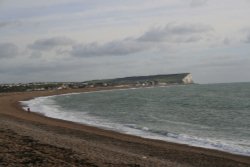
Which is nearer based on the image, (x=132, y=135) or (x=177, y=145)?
(x=177, y=145)

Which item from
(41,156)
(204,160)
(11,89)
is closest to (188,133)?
(204,160)

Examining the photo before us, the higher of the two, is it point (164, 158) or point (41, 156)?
point (41, 156)

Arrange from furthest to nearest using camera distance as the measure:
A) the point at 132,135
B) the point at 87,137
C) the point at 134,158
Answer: the point at 132,135 → the point at 87,137 → the point at 134,158

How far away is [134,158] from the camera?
1508 centimetres

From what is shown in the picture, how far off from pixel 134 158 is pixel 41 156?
13.3 ft

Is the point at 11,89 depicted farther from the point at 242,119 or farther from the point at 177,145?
the point at 177,145

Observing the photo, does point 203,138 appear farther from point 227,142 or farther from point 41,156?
point 41,156

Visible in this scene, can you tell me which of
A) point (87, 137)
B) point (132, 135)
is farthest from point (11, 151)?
point (132, 135)

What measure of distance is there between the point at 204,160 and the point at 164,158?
169cm

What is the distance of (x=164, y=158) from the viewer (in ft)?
54.0

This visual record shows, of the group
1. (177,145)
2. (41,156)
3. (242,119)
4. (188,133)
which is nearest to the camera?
(41,156)

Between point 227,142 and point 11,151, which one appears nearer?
point 11,151

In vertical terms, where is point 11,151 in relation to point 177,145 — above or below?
above

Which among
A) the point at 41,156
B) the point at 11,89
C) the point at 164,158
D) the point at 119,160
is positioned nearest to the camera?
the point at 41,156
